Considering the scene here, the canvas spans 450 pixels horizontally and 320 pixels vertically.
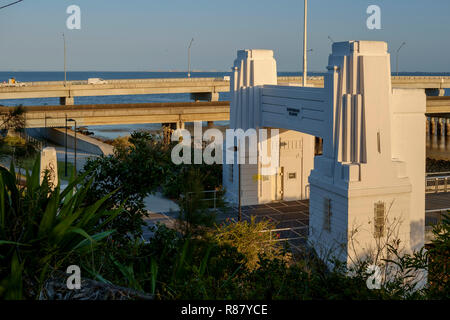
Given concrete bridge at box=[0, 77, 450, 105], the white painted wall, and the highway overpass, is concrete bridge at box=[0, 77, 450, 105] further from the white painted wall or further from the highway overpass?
the white painted wall

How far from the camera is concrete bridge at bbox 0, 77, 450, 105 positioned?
73938 mm

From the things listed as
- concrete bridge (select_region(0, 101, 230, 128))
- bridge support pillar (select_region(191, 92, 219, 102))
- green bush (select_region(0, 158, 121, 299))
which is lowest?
green bush (select_region(0, 158, 121, 299))

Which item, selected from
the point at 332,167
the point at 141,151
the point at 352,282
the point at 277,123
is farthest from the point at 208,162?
the point at 352,282

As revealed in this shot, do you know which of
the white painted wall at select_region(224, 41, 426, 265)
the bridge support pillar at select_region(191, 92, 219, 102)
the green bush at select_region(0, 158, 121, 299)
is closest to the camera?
the green bush at select_region(0, 158, 121, 299)

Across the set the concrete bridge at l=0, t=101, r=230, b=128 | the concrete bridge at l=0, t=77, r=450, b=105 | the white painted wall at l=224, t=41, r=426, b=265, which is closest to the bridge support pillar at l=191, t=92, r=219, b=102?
the concrete bridge at l=0, t=77, r=450, b=105

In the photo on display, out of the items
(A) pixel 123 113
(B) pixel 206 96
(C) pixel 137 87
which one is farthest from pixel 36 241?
(B) pixel 206 96

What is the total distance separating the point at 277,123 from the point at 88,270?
65.9 ft

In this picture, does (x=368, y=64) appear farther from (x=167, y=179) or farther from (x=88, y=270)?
(x=88, y=270)

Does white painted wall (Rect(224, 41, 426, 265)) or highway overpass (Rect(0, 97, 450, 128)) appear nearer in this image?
white painted wall (Rect(224, 41, 426, 265))

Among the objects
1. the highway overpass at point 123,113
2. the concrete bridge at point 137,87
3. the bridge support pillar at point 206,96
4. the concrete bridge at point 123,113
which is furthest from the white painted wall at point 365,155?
the bridge support pillar at point 206,96

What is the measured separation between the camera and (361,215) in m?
18.6

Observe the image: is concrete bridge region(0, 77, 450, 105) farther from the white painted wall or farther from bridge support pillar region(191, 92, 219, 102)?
the white painted wall

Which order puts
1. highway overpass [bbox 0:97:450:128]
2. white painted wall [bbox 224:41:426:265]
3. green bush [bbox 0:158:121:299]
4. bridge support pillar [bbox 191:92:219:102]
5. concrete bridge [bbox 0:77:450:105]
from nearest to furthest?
green bush [bbox 0:158:121:299] < white painted wall [bbox 224:41:426:265] < highway overpass [bbox 0:97:450:128] < concrete bridge [bbox 0:77:450:105] < bridge support pillar [bbox 191:92:219:102]

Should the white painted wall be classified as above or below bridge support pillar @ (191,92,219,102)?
below
